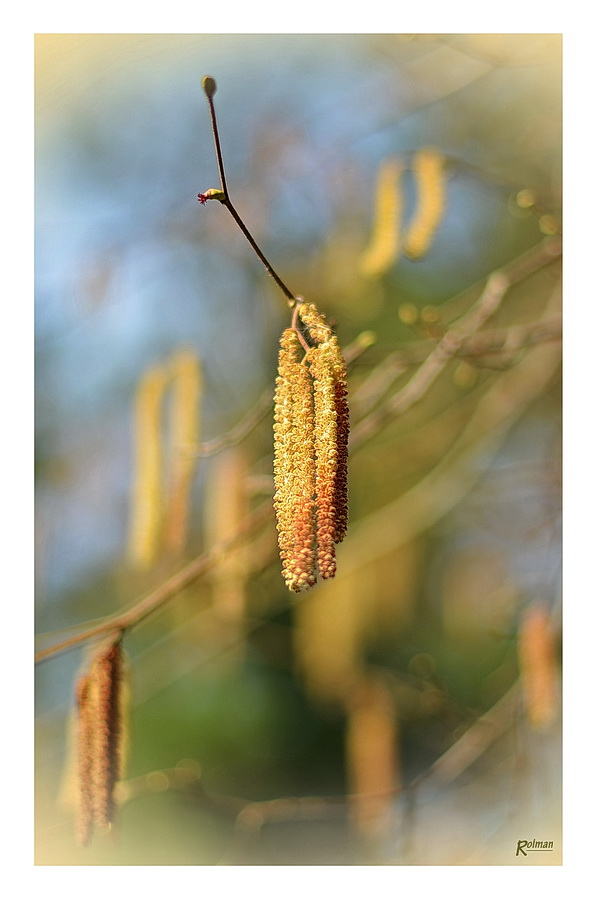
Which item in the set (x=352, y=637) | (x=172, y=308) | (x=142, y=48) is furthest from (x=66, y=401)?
(x=352, y=637)

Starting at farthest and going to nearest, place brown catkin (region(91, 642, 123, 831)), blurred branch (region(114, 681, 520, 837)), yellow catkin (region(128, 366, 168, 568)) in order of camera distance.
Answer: blurred branch (region(114, 681, 520, 837)) → yellow catkin (region(128, 366, 168, 568)) → brown catkin (region(91, 642, 123, 831))

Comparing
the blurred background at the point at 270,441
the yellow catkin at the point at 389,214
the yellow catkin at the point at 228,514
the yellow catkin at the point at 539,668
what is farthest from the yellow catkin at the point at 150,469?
the yellow catkin at the point at 539,668

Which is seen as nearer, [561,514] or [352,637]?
[561,514]

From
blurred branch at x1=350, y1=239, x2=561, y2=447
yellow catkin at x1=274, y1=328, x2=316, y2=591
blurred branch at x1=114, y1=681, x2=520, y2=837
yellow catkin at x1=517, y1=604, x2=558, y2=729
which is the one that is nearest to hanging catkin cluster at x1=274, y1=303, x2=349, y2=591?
yellow catkin at x1=274, y1=328, x2=316, y2=591

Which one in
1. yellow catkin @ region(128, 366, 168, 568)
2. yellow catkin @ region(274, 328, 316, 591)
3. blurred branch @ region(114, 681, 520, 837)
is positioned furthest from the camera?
blurred branch @ region(114, 681, 520, 837)

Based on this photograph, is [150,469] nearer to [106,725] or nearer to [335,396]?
[106,725]

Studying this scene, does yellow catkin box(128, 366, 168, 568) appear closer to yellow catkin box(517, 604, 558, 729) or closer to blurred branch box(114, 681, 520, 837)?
blurred branch box(114, 681, 520, 837)

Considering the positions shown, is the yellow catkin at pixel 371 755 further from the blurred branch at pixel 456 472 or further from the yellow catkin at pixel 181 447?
the yellow catkin at pixel 181 447
